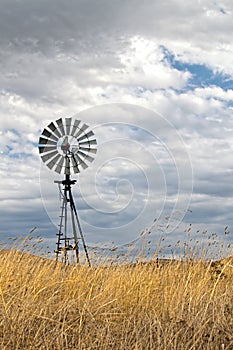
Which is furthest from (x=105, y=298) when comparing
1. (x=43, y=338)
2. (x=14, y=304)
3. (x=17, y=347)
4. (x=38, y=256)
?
(x=38, y=256)

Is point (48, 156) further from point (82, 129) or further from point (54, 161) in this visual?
point (82, 129)

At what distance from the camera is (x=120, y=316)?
18.2 feet

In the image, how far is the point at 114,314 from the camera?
574cm

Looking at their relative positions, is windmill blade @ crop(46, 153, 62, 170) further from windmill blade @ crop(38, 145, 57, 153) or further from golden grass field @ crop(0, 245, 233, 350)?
golden grass field @ crop(0, 245, 233, 350)

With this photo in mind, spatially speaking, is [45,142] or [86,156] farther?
[86,156]

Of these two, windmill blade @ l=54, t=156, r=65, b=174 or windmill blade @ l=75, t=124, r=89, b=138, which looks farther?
windmill blade @ l=75, t=124, r=89, b=138

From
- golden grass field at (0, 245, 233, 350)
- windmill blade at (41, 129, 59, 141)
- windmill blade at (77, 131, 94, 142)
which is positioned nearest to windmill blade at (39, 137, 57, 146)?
windmill blade at (41, 129, 59, 141)

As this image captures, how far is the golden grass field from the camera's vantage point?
4613 millimetres

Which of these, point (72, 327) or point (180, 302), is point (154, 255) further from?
point (72, 327)

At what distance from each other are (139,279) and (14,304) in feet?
6.46

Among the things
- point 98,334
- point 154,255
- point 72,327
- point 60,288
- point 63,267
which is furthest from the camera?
point 63,267

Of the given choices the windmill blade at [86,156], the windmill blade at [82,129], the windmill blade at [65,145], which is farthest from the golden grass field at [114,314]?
the windmill blade at [82,129]

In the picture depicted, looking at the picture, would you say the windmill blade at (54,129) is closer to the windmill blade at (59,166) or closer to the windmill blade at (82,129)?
the windmill blade at (82,129)

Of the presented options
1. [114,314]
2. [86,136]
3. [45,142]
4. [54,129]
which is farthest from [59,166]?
[114,314]
